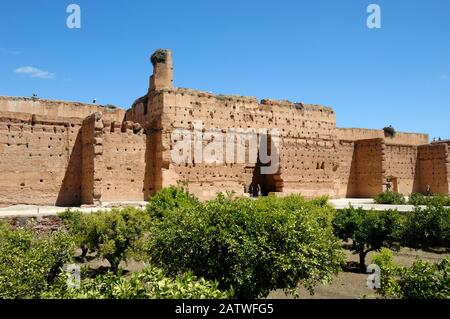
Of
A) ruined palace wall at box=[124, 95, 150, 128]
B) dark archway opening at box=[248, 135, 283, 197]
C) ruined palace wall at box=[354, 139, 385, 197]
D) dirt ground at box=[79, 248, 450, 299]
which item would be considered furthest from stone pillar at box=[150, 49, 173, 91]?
ruined palace wall at box=[354, 139, 385, 197]

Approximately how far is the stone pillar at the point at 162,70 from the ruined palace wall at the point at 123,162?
3.48m

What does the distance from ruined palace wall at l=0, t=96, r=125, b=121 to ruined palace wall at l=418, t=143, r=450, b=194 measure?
26674 mm

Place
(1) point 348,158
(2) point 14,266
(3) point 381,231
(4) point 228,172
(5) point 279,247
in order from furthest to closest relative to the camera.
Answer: (1) point 348,158 < (4) point 228,172 < (3) point 381,231 < (5) point 279,247 < (2) point 14,266

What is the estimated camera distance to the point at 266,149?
29.7 m

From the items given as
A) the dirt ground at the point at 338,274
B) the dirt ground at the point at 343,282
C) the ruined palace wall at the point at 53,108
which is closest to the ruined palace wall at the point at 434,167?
the dirt ground at the point at 338,274

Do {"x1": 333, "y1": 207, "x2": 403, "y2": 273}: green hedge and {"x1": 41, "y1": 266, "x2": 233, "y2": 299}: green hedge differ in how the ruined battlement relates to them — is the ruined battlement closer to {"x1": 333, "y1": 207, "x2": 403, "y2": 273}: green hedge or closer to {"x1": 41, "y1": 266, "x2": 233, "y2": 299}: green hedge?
{"x1": 333, "y1": 207, "x2": 403, "y2": 273}: green hedge

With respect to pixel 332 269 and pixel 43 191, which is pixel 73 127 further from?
pixel 332 269

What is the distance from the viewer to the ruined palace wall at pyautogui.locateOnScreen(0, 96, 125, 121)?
26327 mm

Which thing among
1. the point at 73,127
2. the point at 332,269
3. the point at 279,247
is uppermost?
the point at 73,127

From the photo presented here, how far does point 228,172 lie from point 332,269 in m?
16.3
